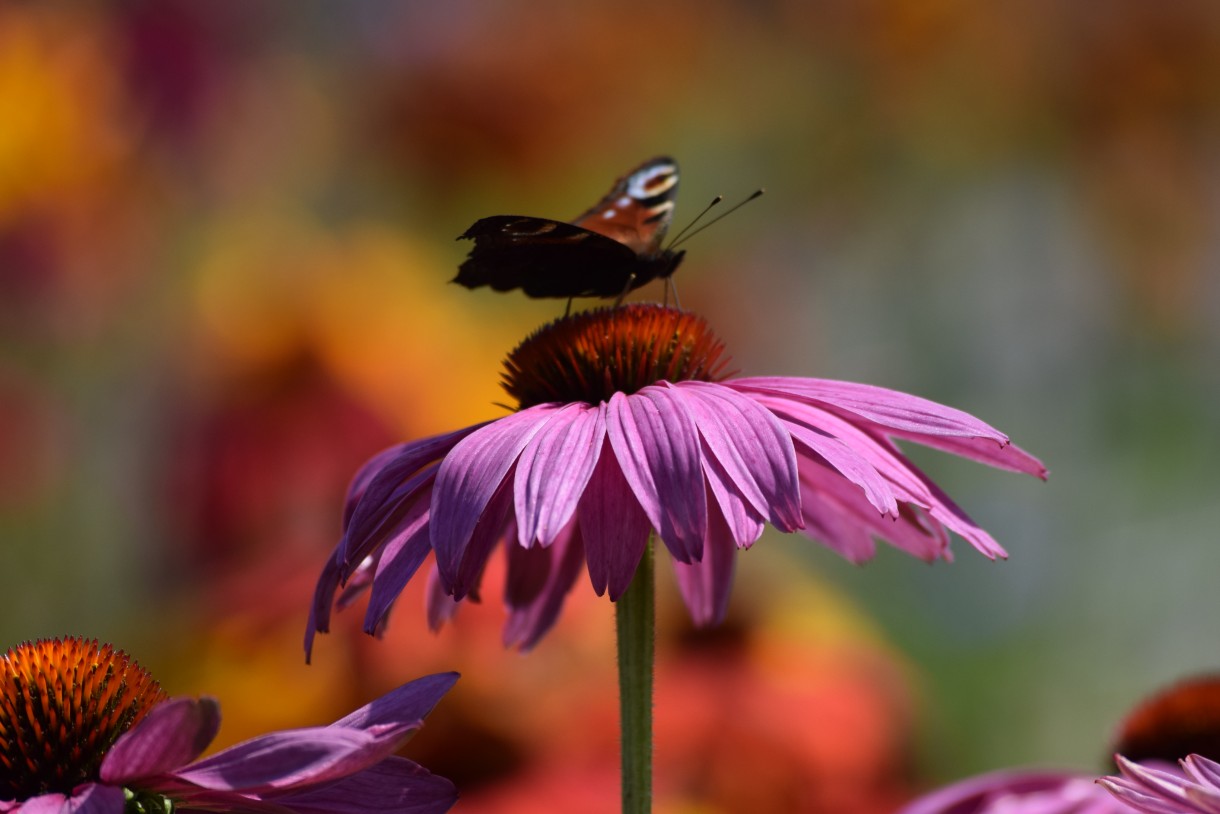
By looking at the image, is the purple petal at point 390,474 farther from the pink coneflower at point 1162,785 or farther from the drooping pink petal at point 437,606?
the pink coneflower at point 1162,785

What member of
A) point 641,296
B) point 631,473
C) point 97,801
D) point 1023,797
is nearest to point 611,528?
point 631,473

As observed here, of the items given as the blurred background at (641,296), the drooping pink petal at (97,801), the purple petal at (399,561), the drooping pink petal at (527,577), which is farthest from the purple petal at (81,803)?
the blurred background at (641,296)

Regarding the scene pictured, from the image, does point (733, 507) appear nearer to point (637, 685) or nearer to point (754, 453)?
point (754, 453)

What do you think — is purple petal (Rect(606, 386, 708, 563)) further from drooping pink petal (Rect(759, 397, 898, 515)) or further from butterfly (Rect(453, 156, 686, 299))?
butterfly (Rect(453, 156, 686, 299))

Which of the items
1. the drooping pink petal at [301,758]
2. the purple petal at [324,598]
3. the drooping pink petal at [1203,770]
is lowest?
the drooping pink petal at [1203,770]

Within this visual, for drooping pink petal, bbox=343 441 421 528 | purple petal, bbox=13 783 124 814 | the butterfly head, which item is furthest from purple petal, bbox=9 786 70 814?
the butterfly head

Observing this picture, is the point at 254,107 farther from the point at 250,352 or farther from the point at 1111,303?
the point at 1111,303
